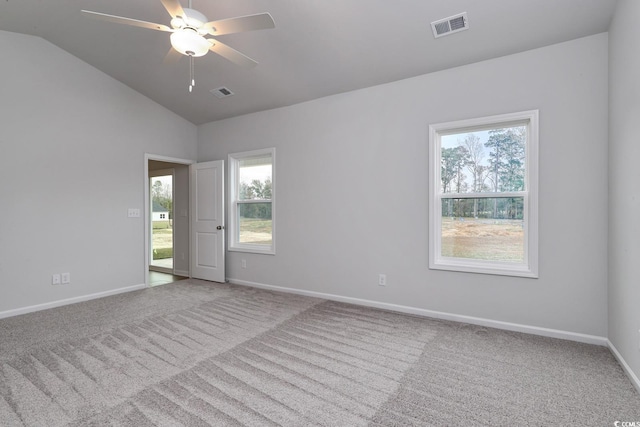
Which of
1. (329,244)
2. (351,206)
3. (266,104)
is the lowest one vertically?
(329,244)

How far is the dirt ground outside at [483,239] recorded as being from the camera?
3158 mm

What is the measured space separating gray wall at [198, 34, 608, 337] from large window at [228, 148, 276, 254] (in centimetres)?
16

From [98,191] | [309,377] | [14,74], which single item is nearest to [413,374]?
[309,377]

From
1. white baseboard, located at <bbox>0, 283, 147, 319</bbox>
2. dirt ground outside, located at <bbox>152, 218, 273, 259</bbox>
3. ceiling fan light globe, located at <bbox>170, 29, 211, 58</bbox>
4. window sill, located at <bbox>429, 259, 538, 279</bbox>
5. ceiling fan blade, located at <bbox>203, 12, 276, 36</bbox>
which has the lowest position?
white baseboard, located at <bbox>0, 283, 147, 319</bbox>

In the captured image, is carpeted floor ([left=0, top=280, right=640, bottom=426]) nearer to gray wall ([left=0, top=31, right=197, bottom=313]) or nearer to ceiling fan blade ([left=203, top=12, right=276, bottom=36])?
gray wall ([left=0, top=31, right=197, bottom=313])

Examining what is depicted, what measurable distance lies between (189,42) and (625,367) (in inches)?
155

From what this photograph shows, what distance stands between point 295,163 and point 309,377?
293 centimetres

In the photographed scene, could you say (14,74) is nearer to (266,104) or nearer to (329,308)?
(266,104)

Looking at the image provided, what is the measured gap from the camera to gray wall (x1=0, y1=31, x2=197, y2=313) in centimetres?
362

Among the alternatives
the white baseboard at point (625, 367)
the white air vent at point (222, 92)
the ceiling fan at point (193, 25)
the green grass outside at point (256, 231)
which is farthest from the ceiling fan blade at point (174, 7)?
the white baseboard at point (625, 367)

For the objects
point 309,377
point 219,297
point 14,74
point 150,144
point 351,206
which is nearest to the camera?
point 309,377

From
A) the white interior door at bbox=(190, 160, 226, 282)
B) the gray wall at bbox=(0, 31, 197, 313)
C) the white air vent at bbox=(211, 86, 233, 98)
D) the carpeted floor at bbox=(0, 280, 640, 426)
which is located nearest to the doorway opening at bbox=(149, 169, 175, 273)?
the white interior door at bbox=(190, 160, 226, 282)

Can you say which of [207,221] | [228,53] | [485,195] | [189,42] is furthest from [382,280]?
[207,221]

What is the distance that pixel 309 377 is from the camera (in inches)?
88.0
